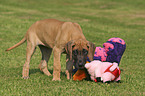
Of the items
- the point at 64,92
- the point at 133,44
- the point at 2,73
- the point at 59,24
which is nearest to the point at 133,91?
the point at 64,92

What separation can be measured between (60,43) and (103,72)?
59.4 inches

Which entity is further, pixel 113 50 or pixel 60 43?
pixel 113 50

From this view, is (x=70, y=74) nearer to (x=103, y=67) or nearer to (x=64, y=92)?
(x=103, y=67)

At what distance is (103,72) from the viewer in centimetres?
779

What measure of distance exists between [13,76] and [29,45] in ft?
3.62

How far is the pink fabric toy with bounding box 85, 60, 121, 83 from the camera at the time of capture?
767cm

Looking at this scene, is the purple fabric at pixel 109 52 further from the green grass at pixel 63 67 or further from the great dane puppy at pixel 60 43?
the great dane puppy at pixel 60 43

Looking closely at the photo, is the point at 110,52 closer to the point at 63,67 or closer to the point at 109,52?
the point at 109,52

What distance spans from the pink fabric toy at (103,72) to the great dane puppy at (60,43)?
29 cm

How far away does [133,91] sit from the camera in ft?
23.4

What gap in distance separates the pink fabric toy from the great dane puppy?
0.96 ft

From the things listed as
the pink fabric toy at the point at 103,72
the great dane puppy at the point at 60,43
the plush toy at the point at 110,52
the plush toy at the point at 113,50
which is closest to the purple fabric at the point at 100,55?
the plush toy at the point at 110,52

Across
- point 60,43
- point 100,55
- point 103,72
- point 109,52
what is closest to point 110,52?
point 109,52

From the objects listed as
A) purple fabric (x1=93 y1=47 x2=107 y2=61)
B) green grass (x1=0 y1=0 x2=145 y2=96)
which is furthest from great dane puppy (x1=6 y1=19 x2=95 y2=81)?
purple fabric (x1=93 y1=47 x2=107 y2=61)
